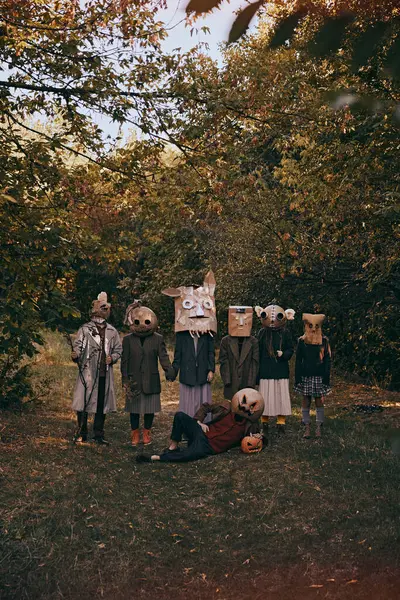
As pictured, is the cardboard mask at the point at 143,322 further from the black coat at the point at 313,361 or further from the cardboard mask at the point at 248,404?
the black coat at the point at 313,361

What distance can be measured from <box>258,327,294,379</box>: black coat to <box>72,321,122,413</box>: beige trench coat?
187cm

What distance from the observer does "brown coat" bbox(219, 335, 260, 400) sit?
9062 mm

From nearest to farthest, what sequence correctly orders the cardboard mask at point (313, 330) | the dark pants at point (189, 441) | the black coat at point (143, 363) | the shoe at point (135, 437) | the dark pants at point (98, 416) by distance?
the dark pants at point (189, 441) < the black coat at point (143, 363) < the dark pants at point (98, 416) < the shoe at point (135, 437) < the cardboard mask at point (313, 330)

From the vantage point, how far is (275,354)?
9.23m

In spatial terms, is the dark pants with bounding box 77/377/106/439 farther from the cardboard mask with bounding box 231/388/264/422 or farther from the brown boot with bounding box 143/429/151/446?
the cardboard mask with bounding box 231/388/264/422

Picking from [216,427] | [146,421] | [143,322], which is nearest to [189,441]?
[216,427]

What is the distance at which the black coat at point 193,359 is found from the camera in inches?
352

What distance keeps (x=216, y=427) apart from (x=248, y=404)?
1.63 feet

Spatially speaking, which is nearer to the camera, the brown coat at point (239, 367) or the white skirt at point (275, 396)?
the brown coat at point (239, 367)

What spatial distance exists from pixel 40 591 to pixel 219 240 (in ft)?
41.5

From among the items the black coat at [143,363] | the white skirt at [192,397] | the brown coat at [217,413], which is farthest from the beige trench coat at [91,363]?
the brown coat at [217,413]

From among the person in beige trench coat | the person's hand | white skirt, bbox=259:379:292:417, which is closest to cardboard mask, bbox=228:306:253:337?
white skirt, bbox=259:379:292:417

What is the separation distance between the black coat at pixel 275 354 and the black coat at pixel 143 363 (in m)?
1.26

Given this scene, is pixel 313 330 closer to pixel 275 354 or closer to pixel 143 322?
pixel 275 354
